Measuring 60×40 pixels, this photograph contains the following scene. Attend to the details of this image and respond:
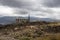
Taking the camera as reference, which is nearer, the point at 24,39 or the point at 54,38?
the point at 54,38

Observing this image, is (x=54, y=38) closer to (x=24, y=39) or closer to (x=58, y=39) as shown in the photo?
(x=58, y=39)

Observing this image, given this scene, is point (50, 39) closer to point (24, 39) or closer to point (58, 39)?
point (58, 39)

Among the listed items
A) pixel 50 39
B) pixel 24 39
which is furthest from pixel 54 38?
pixel 24 39

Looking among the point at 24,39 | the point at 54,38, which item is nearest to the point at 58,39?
the point at 54,38

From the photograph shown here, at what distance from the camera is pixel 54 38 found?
2708cm

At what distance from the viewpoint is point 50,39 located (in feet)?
89.2

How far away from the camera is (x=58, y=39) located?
26312mm

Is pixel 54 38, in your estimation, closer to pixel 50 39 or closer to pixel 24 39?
pixel 50 39

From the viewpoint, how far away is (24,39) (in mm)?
31188

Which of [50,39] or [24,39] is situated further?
[24,39]

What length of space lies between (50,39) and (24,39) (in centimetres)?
528

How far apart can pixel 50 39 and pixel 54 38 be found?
0.53 metres

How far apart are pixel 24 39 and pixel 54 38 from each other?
5709 mm

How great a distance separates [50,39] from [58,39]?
126cm
